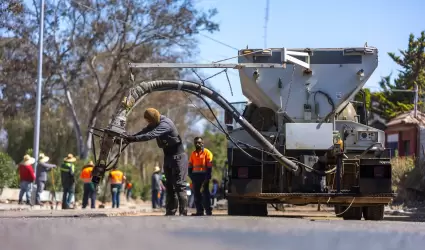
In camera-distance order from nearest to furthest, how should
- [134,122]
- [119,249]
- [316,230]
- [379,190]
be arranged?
1. [119,249]
2. [316,230]
3. [379,190]
4. [134,122]

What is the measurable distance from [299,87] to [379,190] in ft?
7.79

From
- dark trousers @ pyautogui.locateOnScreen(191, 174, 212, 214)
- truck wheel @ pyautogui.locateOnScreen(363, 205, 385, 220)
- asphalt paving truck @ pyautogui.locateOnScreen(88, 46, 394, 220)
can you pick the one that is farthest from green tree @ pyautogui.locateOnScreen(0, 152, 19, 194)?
truck wheel @ pyautogui.locateOnScreen(363, 205, 385, 220)

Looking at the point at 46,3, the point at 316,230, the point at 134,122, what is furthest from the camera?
the point at 134,122

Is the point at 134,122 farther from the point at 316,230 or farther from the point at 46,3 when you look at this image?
the point at 316,230

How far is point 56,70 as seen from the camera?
37.2 meters

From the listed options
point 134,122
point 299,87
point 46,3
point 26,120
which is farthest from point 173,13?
point 299,87

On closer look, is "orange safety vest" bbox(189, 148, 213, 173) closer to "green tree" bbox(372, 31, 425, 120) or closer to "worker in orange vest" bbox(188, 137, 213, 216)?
"worker in orange vest" bbox(188, 137, 213, 216)

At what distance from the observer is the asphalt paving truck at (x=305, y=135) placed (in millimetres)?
13812

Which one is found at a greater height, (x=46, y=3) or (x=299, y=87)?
(x=46, y=3)

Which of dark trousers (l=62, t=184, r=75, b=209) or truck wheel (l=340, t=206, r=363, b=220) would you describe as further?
dark trousers (l=62, t=184, r=75, b=209)

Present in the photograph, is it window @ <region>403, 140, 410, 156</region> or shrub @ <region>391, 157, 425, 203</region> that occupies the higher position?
window @ <region>403, 140, 410, 156</region>

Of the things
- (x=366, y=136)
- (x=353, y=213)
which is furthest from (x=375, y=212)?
(x=366, y=136)

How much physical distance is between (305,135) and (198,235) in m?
5.63

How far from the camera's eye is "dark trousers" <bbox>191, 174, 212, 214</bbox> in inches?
631
